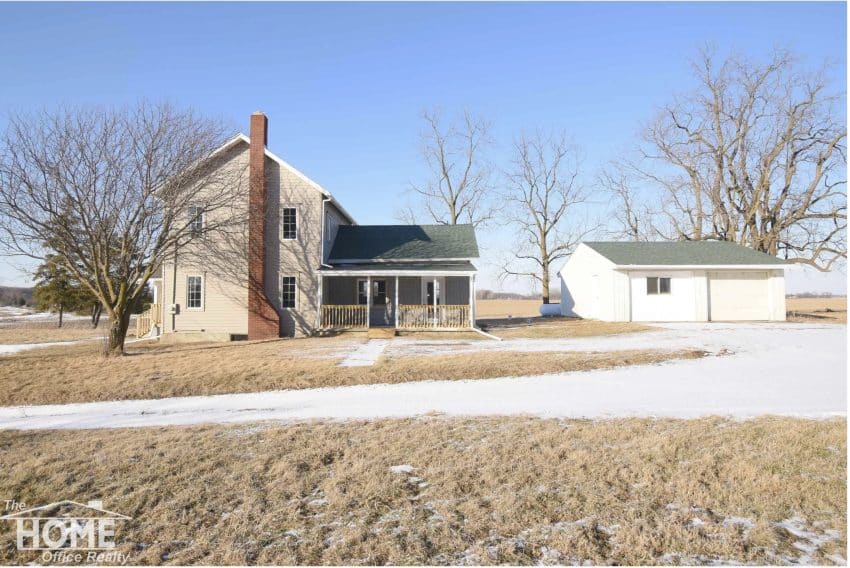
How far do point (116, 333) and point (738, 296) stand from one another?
A: 88.4ft

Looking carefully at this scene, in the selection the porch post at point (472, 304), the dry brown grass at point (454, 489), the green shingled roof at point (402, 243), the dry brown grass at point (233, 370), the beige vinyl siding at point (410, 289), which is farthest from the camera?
the green shingled roof at point (402, 243)

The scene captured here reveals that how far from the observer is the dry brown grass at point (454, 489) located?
327 cm

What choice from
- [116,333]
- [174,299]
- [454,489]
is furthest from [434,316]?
[454,489]

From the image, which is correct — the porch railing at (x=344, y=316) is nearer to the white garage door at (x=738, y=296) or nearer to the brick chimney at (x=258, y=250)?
the brick chimney at (x=258, y=250)

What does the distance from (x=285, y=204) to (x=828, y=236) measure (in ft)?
108

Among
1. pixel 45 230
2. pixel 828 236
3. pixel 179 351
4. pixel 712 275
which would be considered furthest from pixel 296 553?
pixel 828 236

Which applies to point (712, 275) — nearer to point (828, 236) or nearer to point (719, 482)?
point (828, 236)

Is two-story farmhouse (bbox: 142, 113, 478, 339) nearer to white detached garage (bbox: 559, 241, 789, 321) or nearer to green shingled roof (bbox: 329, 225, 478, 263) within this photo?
green shingled roof (bbox: 329, 225, 478, 263)

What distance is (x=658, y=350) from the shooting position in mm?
12891

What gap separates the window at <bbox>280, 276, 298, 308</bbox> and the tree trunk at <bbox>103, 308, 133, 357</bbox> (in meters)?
6.08

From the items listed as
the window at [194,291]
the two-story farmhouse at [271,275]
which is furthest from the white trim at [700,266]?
the window at [194,291]

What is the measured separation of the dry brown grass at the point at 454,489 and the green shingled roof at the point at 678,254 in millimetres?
19079

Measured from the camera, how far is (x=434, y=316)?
65.1 ft

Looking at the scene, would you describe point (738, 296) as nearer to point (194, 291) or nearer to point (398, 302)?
point (398, 302)
